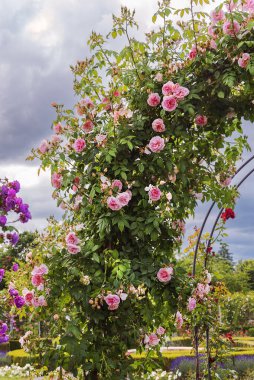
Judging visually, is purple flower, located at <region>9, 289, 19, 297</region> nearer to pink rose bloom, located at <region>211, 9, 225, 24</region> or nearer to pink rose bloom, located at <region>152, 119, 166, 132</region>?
pink rose bloom, located at <region>152, 119, 166, 132</region>

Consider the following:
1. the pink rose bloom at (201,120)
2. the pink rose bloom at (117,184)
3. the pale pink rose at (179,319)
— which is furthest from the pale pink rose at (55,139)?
the pale pink rose at (179,319)

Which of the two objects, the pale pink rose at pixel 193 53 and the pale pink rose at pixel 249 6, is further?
the pale pink rose at pixel 193 53

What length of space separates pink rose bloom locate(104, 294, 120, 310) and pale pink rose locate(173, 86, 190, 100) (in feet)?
4.98

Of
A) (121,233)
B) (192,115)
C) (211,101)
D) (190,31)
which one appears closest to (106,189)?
(121,233)

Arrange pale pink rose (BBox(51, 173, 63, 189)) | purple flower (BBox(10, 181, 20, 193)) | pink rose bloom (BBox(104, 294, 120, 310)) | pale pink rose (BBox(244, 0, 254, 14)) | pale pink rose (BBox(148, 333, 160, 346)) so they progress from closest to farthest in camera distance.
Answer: pink rose bloom (BBox(104, 294, 120, 310)), pale pink rose (BBox(244, 0, 254, 14)), pale pink rose (BBox(148, 333, 160, 346)), pale pink rose (BBox(51, 173, 63, 189)), purple flower (BBox(10, 181, 20, 193))

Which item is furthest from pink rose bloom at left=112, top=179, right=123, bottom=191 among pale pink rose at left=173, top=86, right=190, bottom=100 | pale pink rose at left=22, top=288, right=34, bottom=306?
pale pink rose at left=22, top=288, right=34, bottom=306

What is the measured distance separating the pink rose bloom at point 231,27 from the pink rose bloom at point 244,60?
0.76 ft

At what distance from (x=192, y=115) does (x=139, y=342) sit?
178cm

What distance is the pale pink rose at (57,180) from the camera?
3.99 meters

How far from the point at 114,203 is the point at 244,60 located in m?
1.39

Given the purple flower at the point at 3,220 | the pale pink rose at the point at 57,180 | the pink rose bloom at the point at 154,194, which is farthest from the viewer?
the purple flower at the point at 3,220

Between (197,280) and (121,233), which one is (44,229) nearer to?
(121,233)

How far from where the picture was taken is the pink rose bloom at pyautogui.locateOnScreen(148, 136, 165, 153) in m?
3.71

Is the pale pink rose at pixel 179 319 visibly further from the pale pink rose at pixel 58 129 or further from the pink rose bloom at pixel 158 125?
the pale pink rose at pixel 58 129
